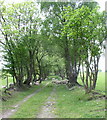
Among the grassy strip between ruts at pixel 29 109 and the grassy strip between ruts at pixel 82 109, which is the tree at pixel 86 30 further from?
the grassy strip between ruts at pixel 29 109

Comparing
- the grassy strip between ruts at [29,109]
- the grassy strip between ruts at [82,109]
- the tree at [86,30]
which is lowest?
the grassy strip between ruts at [29,109]

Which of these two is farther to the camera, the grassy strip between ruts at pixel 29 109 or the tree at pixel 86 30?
the tree at pixel 86 30

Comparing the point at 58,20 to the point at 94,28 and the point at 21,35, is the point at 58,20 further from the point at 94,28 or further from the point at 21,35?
the point at 94,28

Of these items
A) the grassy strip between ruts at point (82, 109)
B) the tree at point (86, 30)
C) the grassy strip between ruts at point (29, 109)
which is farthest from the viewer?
the tree at point (86, 30)

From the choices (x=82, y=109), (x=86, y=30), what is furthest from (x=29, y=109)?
(x=86, y=30)

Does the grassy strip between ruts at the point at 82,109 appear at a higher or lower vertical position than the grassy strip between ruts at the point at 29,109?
higher

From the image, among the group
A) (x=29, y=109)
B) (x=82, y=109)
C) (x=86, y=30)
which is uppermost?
(x=86, y=30)

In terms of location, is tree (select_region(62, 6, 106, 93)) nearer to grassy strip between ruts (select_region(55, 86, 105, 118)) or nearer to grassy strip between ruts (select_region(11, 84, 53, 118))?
grassy strip between ruts (select_region(55, 86, 105, 118))

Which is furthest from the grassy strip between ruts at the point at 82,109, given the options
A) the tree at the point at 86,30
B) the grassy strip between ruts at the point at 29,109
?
the tree at the point at 86,30

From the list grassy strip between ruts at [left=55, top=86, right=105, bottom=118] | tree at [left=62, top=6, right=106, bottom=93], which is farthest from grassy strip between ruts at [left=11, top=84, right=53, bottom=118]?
tree at [left=62, top=6, right=106, bottom=93]

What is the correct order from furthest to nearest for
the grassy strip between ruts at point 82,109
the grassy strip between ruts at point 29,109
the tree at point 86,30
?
the tree at point 86,30
the grassy strip between ruts at point 29,109
the grassy strip between ruts at point 82,109

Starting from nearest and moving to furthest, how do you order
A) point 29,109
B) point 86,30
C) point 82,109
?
point 82,109 < point 29,109 < point 86,30

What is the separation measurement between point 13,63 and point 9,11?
24.0ft

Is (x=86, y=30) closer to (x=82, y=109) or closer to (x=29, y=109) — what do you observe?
(x=82, y=109)
